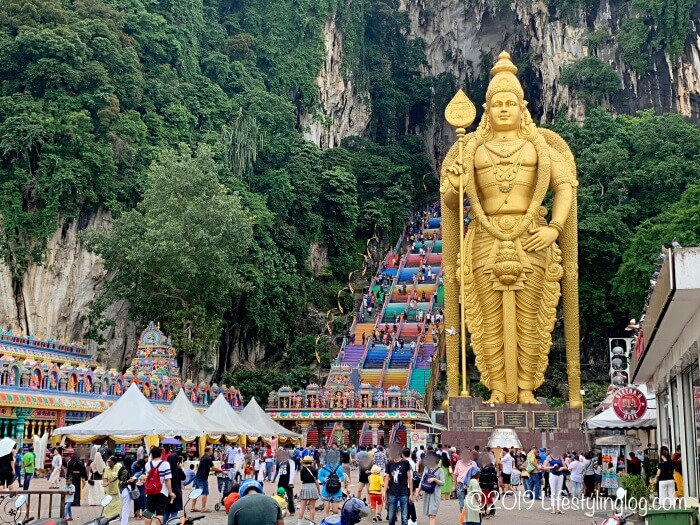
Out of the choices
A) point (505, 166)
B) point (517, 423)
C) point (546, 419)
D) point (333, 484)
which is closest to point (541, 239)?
point (505, 166)

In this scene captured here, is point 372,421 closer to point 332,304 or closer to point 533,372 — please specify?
point 533,372

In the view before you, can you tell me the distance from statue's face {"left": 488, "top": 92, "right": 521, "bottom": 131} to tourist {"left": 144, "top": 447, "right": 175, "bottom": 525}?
14.5 meters

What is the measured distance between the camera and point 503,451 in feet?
60.0

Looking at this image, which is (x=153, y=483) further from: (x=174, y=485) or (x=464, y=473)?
(x=464, y=473)

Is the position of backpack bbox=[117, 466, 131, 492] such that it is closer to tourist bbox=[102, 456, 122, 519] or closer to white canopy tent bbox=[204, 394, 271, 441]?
tourist bbox=[102, 456, 122, 519]

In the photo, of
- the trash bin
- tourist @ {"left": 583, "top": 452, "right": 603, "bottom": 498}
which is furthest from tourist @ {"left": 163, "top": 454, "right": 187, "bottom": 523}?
tourist @ {"left": 583, "top": 452, "right": 603, "bottom": 498}

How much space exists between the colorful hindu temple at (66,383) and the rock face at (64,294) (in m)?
1.61

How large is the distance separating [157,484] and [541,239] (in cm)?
1388

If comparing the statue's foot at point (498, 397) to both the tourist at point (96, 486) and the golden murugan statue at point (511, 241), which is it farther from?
the tourist at point (96, 486)

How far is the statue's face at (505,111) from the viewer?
22688mm

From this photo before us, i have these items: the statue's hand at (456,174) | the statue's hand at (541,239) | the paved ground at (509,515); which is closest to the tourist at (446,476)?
the paved ground at (509,515)

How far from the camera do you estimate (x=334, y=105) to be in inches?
1935

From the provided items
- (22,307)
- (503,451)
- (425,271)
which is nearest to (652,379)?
(503,451)

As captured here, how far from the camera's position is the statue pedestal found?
2102cm
